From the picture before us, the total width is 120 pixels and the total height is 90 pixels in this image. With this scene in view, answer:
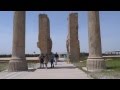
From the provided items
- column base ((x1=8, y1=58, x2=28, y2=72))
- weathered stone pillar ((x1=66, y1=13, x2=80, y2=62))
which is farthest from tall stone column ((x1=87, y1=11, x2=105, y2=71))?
weathered stone pillar ((x1=66, y1=13, x2=80, y2=62))

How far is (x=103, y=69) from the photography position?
16906mm

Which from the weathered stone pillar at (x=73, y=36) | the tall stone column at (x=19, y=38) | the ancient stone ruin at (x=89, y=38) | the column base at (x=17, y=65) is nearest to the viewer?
the ancient stone ruin at (x=89, y=38)

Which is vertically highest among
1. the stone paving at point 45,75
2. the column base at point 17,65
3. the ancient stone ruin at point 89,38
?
the ancient stone ruin at point 89,38

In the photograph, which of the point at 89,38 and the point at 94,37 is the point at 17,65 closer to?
the point at 89,38

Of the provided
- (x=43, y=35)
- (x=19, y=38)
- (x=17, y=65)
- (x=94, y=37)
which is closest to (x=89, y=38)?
(x=94, y=37)

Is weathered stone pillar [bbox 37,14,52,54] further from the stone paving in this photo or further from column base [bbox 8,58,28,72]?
the stone paving

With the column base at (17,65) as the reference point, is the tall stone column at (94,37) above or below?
above

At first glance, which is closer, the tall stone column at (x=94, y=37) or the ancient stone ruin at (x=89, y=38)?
the ancient stone ruin at (x=89, y=38)

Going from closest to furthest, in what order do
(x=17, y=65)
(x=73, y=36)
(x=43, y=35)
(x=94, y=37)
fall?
(x=94, y=37)
(x=17, y=65)
(x=73, y=36)
(x=43, y=35)

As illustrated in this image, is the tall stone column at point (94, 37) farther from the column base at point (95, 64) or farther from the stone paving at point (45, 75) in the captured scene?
the stone paving at point (45, 75)

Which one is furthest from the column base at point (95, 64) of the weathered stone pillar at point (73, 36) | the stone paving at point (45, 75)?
the weathered stone pillar at point (73, 36)
